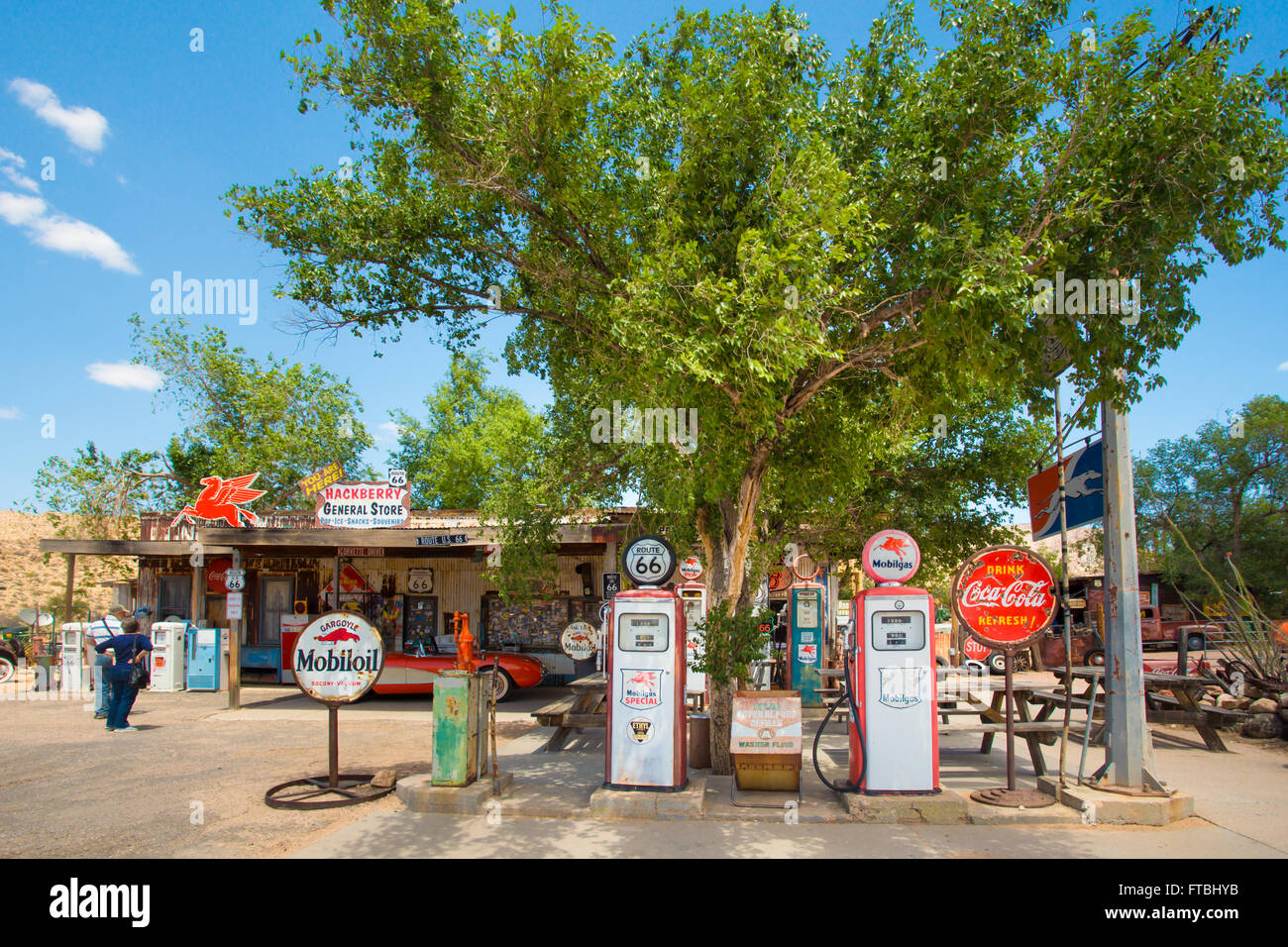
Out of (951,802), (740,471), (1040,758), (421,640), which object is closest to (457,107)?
(740,471)

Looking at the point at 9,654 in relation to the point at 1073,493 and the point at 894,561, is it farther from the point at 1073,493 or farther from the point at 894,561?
the point at 1073,493

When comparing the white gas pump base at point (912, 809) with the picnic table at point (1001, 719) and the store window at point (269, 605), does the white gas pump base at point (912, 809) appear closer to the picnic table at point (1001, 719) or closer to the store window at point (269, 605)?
the picnic table at point (1001, 719)

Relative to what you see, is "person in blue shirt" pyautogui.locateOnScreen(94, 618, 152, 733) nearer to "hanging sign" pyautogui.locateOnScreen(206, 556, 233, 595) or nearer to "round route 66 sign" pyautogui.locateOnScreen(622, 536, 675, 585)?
"round route 66 sign" pyautogui.locateOnScreen(622, 536, 675, 585)

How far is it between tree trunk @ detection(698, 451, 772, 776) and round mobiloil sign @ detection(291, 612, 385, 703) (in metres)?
3.44

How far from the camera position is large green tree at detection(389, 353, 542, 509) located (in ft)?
112

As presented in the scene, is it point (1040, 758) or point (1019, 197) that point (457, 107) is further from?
point (1040, 758)

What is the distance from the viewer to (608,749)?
7.39 metres

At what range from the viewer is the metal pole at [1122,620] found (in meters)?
7.10

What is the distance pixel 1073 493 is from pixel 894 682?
104 inches

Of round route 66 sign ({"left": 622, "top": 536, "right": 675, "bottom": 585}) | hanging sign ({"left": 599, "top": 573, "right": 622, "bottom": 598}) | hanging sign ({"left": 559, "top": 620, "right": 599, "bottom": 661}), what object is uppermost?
round route 66 sign ({"left": 622, "top": 536, "right": 675, "bottom": 585})

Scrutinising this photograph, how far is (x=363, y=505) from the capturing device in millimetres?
16078

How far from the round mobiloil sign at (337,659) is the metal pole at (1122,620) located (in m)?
6.73

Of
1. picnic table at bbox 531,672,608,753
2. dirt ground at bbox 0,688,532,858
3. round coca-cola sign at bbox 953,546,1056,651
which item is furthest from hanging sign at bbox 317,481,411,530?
round coca-cola sign at bbox 953,546,1056,651

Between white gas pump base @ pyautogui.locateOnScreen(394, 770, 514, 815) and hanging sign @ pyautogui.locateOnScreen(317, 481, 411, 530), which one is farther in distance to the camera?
hanging sign @ pyautogui.locateOnScreen(317, 481, 411, 530)
